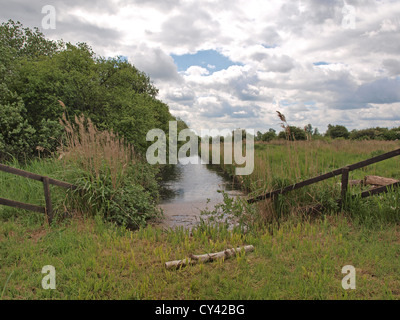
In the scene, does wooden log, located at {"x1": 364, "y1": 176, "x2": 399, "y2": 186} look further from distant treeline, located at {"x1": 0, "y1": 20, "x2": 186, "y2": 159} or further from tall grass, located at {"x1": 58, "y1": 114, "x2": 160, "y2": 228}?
distant treeline, located at {"x1": 0, "y1": 20, "x2": 186, "y2": 159}

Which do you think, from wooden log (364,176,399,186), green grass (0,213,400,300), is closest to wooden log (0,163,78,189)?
green grass (0,213,400,300)

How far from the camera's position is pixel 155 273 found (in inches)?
147

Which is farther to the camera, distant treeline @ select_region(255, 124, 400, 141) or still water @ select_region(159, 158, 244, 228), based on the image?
distant treeline @ select_region(255, 124, 400, 141)

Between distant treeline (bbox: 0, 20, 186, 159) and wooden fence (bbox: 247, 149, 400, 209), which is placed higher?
distant treeline (bbox: 0, 20, 186, 159)

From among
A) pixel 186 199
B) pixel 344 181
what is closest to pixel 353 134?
pixel 186 199

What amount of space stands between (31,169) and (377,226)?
8.62 meters

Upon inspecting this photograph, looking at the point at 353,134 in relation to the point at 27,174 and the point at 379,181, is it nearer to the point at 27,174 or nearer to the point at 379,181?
the point at 379,181

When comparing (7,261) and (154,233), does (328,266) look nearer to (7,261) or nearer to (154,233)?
(154,233)

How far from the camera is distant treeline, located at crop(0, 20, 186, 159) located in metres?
10.6

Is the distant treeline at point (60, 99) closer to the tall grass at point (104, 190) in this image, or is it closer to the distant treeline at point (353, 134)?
the tall grass at point (104, 190)

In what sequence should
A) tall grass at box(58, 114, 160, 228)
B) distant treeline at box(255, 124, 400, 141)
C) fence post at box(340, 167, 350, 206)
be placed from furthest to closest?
distant treeline at box(255, 124, 400, 141)
tall grass at box(58, 114, 160, 228)
fence post at box(340, 167, 350, 206)

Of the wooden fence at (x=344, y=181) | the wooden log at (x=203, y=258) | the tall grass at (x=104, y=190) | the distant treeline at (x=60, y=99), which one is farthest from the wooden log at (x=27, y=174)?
the distant treeline at (x=60, y=99)

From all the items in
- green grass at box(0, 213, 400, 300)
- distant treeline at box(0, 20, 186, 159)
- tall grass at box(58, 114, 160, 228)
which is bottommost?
green grass at box(0, 213, 400, 300)

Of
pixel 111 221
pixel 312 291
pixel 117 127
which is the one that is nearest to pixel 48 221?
pixel 111 221
